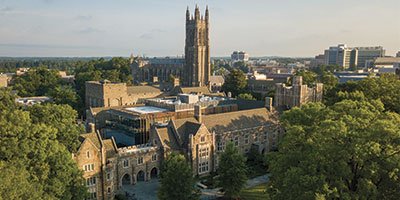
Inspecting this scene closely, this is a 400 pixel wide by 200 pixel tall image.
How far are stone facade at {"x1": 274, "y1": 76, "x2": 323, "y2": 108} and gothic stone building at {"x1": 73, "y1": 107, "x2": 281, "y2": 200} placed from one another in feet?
28.2

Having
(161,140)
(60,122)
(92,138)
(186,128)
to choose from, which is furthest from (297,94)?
(60,122)

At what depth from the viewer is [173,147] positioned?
53125 mm

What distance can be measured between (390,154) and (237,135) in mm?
32773

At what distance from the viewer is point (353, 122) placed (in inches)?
1287

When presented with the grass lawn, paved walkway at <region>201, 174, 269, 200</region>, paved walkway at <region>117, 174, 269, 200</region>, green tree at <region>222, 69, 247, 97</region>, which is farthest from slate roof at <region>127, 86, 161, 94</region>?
the grass lawn

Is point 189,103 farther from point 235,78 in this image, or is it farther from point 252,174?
point 235,78

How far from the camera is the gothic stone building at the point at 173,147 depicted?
147 feet

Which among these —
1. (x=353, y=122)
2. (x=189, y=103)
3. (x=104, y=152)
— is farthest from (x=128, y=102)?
(x=353, y=122)

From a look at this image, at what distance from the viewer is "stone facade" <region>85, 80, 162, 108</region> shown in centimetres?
8869

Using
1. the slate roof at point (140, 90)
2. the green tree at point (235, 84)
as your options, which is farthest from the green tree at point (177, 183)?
the green tree at point (235, 84)

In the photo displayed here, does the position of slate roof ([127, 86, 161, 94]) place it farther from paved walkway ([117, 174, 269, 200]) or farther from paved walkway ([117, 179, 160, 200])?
paved walkway ([117, 179, 160, 200])

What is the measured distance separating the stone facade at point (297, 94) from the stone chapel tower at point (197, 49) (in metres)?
56.5

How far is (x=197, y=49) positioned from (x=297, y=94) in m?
64.2

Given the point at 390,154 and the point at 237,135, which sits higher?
the point at 390,154
